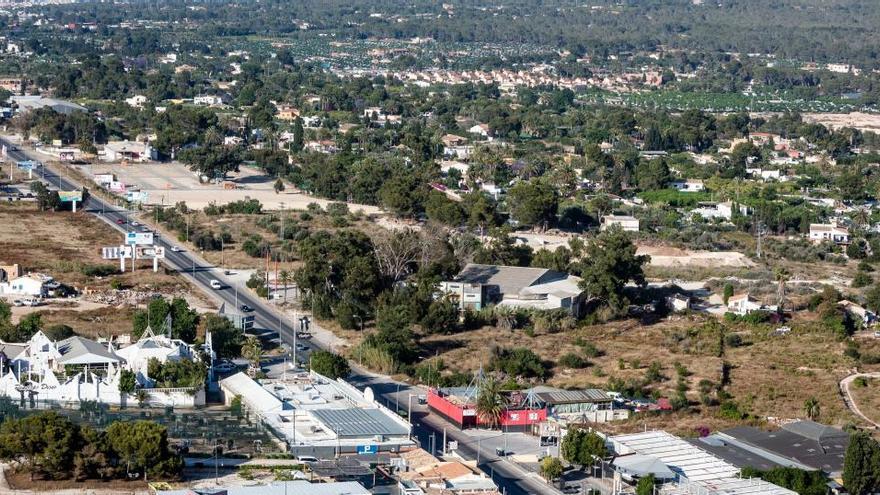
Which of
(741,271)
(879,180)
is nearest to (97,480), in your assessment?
(741,271)

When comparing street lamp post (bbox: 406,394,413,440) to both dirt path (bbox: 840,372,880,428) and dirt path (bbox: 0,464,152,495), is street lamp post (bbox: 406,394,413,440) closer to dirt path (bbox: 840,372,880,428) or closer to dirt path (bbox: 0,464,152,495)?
dirt path (bbox: 0,464,152,495)

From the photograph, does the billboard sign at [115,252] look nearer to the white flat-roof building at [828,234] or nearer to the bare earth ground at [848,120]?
the white flat-roof building at [828,234]

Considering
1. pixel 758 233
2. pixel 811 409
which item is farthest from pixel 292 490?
pixel 758 233

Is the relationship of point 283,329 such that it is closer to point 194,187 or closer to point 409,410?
point 409,410

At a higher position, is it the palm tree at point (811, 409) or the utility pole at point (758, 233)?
the palm tree at point (811, 409)

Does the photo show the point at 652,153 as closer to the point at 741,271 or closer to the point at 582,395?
the point at 741,271

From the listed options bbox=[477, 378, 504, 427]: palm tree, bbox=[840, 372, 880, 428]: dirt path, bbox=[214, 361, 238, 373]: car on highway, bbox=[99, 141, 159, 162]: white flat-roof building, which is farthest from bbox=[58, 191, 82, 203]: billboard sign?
bbox=[840, 372, 880, 428]: dirt path

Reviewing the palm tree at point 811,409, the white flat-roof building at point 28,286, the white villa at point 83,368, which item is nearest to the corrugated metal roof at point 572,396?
the palm tree at point 811,409
